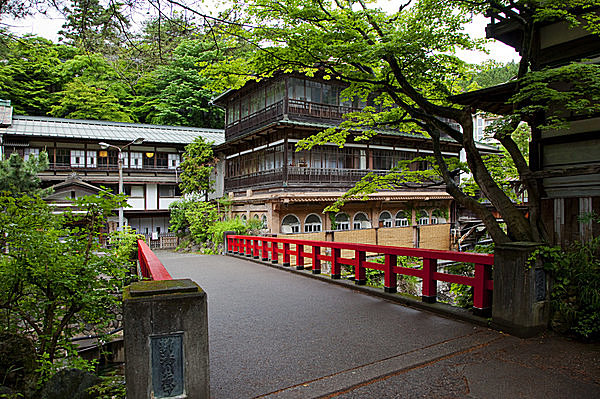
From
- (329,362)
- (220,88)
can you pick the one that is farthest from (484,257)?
(220,88)

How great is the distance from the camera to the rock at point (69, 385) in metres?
4.07

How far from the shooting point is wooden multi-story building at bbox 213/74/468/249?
2109cm

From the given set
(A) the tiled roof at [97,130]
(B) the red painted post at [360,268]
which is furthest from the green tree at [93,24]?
(A) the tiled roof at [97,130]

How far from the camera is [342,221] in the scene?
23625 mm

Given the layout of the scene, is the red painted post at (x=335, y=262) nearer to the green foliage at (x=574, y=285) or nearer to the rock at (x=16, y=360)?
the green foliage at (x=574, y=285)

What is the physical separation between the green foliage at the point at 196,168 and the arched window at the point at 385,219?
1166 cm

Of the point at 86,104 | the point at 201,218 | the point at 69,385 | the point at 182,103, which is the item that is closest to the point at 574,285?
the point at 69,385

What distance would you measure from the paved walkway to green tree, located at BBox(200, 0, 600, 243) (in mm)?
1913

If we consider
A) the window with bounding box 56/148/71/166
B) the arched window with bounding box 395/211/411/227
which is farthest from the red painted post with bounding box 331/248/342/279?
the window with bounding box 56/148/71/166

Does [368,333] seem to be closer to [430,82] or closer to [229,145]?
[430,82]

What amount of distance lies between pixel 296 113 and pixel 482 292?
15.9 metres

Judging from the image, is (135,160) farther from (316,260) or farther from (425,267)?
(425,267)

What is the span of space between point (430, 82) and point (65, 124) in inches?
1135

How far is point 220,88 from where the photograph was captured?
28.2 ft
